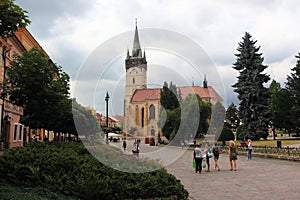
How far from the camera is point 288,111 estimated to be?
49.6m

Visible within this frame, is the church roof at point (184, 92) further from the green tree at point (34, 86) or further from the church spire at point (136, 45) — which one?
the green tree at point (34, 86)

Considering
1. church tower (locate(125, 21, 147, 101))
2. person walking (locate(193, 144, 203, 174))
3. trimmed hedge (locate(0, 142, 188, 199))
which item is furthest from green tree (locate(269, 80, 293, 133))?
trimmed hedge (locate(0, 142, 188, 199))

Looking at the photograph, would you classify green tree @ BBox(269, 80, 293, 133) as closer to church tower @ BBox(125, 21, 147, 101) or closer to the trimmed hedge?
church tower @ BBox(125, 21, 147, 101)

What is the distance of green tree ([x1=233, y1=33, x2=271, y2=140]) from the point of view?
43594mm

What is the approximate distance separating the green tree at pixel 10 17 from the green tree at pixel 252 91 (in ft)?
129

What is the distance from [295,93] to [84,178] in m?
47.1

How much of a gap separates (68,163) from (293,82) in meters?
48.3

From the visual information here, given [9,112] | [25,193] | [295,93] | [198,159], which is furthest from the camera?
[295,93]

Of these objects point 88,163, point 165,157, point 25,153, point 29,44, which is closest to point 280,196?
point 165,157

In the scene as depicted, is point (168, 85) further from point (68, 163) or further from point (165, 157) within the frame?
point (68, 163)

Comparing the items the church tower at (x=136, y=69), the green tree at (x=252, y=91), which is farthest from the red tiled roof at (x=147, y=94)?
the green tree at (x=252, y=91)

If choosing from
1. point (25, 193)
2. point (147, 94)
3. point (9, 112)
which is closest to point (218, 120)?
point (147, 94)

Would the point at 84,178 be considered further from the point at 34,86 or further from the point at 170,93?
the point at 34,86

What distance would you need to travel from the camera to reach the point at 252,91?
145 feet
